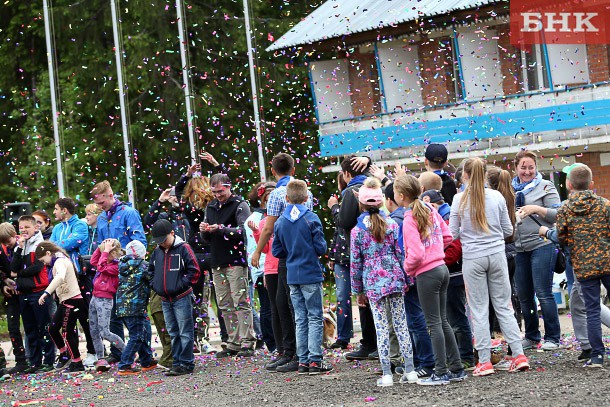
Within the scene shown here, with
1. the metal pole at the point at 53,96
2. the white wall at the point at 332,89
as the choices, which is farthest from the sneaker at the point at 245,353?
the white wall at the point at 332,89

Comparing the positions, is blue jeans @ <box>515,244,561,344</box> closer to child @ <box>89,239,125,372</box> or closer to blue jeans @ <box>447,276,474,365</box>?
blue jeans @ <box>447,276,474,365</box>

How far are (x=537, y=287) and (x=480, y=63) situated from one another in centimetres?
1322

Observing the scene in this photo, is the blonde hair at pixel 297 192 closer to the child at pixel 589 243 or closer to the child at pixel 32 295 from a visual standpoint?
the child at pixel 589 243

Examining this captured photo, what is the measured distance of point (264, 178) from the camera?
21688 millimetres

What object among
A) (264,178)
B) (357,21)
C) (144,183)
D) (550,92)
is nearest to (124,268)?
(264,178)

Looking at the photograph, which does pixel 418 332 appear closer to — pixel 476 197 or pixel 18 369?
pixel 476 197

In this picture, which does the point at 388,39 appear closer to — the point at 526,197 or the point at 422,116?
the point at 422,116

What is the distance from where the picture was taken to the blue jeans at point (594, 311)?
32.5 feet

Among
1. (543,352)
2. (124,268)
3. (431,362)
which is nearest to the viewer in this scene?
(431,362)

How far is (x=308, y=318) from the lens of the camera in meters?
11.3

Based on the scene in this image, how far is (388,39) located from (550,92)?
168 inches

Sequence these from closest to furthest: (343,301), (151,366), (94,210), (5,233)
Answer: (343,301), (151,366), (5,233), (94,210)

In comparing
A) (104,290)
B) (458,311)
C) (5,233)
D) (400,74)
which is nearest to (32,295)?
(5,233)

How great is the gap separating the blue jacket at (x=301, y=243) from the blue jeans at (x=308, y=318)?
0.38 ft
